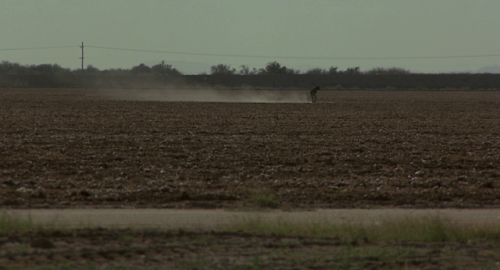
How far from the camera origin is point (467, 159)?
21.0 m

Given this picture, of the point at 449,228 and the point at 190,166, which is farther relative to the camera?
the point at 190,166

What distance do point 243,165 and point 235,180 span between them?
252 cm

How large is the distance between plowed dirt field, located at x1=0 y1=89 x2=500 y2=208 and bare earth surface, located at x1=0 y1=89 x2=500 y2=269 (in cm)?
5

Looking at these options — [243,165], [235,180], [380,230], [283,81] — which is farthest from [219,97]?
[283,81]

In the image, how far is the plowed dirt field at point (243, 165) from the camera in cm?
1417

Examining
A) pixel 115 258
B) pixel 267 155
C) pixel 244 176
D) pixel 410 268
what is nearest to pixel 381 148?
pixel 267 155

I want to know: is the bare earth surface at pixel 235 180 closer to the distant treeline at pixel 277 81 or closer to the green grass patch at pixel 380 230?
the green grass patch at pixel 380 230

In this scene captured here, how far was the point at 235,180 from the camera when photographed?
16.4 m

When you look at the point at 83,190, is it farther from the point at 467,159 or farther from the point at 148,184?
the point at 467,159

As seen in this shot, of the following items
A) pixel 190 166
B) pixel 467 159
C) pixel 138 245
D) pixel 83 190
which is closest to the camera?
pixel 138 245

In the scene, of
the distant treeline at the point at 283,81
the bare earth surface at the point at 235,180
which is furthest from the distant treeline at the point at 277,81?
the bare earth surface at the point at 235,180

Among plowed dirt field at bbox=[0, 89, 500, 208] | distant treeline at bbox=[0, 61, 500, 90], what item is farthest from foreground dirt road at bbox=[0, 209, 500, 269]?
distant treeline at bbox=[0, 61, 500, 90]

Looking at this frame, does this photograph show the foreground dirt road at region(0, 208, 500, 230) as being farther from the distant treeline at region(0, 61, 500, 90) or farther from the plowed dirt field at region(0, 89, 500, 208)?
the distant treeline at region(0, 61, 500, 90)

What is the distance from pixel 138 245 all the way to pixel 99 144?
45.9 feet
